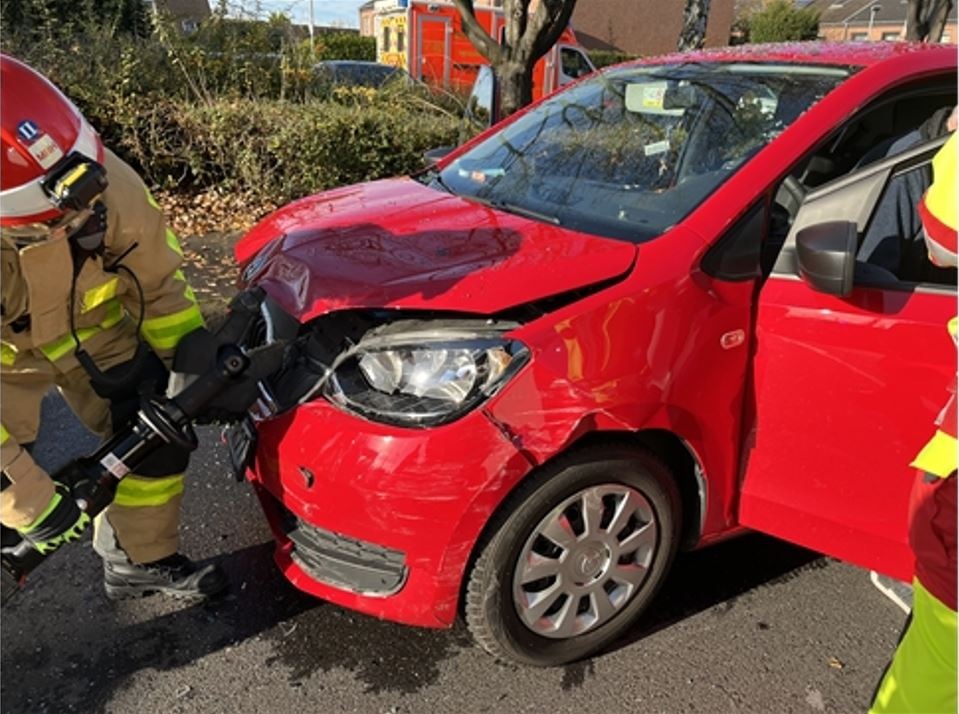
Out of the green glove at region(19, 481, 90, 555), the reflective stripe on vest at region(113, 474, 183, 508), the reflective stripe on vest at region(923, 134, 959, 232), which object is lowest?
the reflective stripe on vest at region(113, 474, 183, 508)

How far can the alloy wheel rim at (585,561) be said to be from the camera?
2.27 meters

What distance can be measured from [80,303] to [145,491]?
25.8 inches

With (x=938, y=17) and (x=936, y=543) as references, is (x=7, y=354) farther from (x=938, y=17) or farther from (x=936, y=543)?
(x=938, y=17)

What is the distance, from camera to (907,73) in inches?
101

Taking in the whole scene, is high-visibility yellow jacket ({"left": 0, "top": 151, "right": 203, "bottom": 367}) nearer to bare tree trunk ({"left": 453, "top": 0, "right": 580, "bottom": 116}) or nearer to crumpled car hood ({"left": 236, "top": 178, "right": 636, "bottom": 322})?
crumpled car hood ({"left": 236, "top": 178, "right": 636, "bottom": 322})

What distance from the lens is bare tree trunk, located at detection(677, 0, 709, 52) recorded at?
8577 millimetres

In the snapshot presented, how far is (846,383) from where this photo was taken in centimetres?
225

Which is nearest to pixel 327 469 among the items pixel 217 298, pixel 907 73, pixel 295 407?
pixel 295 407

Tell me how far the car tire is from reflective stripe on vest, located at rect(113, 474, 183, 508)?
1037 mm

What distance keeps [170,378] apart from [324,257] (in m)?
0.58

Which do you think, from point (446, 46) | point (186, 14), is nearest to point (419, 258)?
point (186, 14)

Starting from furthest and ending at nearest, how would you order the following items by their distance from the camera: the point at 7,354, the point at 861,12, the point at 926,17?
the point at 861,12 → the point at 926,17 → the point at 7,354

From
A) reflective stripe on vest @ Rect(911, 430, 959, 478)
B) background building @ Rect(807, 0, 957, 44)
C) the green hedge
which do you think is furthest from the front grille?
background building @ Rect(807, 0, 957, 44)

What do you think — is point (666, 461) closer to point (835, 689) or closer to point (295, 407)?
point (835, 689)
